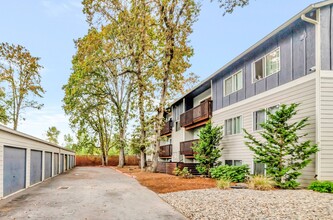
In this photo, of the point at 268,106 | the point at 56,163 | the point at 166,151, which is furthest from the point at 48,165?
the point at 166,151

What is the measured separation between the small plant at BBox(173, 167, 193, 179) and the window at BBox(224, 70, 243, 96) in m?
5.59

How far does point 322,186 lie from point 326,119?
8.36 ft

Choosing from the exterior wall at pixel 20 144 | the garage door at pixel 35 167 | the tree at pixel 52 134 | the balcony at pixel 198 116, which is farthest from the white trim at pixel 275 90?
the tree at pixel 52 134

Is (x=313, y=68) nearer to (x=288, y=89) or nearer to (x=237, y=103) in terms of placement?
(x=288, y=89)

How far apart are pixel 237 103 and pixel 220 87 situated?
292 cm

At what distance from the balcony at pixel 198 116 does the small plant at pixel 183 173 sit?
464 centimetres

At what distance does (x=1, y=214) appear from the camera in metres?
8.25

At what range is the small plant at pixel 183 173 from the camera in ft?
62.1

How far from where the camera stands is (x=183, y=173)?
19234mm

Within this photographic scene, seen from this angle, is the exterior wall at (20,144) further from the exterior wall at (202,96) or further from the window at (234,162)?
the exterior wall at (202,96)

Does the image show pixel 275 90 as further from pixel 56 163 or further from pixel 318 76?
pixel 56 163

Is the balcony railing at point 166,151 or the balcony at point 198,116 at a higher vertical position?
the balcony at point 198,116

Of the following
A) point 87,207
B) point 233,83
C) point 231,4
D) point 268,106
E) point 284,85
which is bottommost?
point 87,207

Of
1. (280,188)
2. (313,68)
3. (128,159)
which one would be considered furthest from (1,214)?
(128,159)
